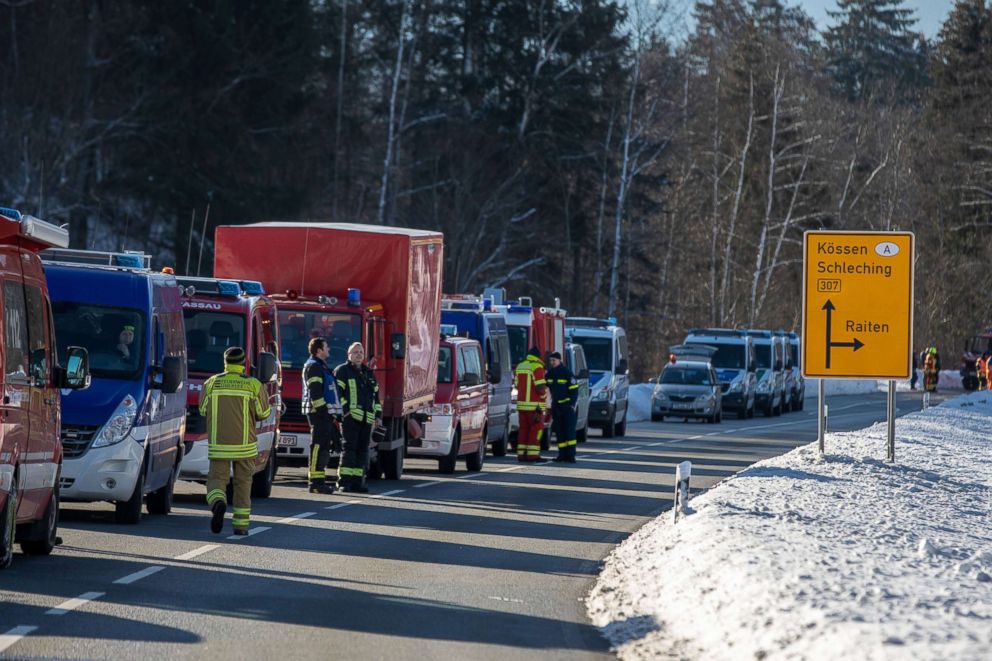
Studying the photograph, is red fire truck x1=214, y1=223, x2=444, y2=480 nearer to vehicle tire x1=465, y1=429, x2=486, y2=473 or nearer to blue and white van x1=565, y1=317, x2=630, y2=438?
vehicle tire x1=465, y1=429, x2=486, y2=473

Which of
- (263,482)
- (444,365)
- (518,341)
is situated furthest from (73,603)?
(518,341)

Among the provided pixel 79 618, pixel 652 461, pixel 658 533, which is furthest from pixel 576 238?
pixel 79 618

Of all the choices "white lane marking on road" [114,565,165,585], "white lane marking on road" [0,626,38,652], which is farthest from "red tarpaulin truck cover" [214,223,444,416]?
"white lane marking on road" [0,626,38,652]

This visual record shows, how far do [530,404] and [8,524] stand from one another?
1728cm

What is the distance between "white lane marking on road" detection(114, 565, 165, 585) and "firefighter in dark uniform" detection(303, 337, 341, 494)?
7.25 metres

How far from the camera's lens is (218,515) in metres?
15.8

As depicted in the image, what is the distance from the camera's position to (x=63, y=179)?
46.3 metres

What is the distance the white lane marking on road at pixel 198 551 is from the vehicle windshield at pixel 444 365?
11.6m

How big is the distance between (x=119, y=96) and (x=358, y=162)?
11116 millimetres

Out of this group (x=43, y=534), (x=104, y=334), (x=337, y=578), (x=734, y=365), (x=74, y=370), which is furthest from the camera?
(x=734, y=365)

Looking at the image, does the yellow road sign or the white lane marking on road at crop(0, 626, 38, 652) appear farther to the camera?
the yellow road sign

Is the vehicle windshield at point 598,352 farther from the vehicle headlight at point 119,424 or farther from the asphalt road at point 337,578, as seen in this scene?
the vehicle headlight at point 119,424

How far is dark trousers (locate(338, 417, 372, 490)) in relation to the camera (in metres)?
21.2

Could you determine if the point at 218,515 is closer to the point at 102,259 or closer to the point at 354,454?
the point at 102,259
